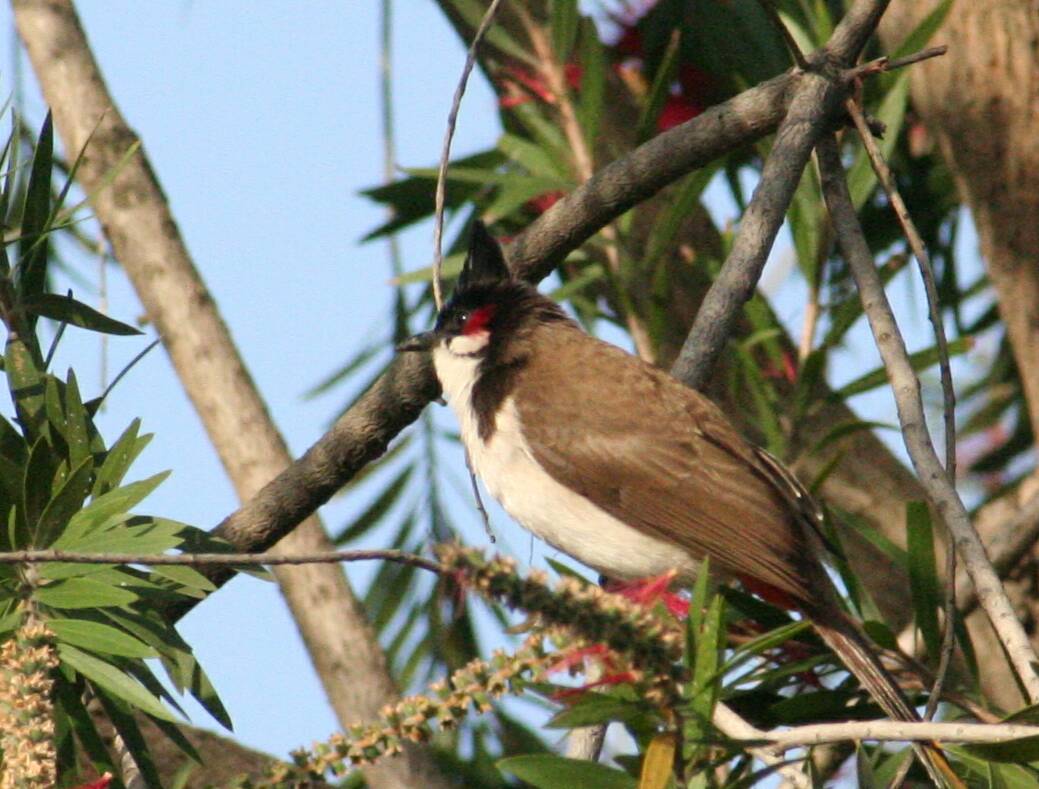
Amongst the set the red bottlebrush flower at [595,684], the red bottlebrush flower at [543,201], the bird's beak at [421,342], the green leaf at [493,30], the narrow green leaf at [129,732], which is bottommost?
the red bottlebrush flower at [595,684]

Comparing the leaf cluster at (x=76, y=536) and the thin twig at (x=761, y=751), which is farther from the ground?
the leaf cluster at (x=76, y=536)

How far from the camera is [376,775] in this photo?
10.4ft

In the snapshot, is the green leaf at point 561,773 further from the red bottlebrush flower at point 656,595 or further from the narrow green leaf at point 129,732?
the narrow green leaf at point 129,732

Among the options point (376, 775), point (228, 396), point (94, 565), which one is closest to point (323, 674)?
point (376, 775)

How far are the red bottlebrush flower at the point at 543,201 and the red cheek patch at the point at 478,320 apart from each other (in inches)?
22.7

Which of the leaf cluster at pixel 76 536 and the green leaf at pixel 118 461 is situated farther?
the green leaf at pixel 118 461

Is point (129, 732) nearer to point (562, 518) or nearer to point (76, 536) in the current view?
point (76, 536)

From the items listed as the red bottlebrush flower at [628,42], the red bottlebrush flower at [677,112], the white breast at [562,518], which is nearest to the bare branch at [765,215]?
the white breast at [562,518]

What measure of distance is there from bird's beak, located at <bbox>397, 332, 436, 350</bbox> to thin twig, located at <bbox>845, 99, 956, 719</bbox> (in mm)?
1001

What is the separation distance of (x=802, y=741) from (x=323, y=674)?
1.73 m

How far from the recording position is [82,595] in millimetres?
2092

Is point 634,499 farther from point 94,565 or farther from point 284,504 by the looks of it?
point 94,565

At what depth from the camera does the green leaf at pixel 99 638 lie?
2078 mm

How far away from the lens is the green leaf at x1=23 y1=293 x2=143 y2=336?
8.36 feet
